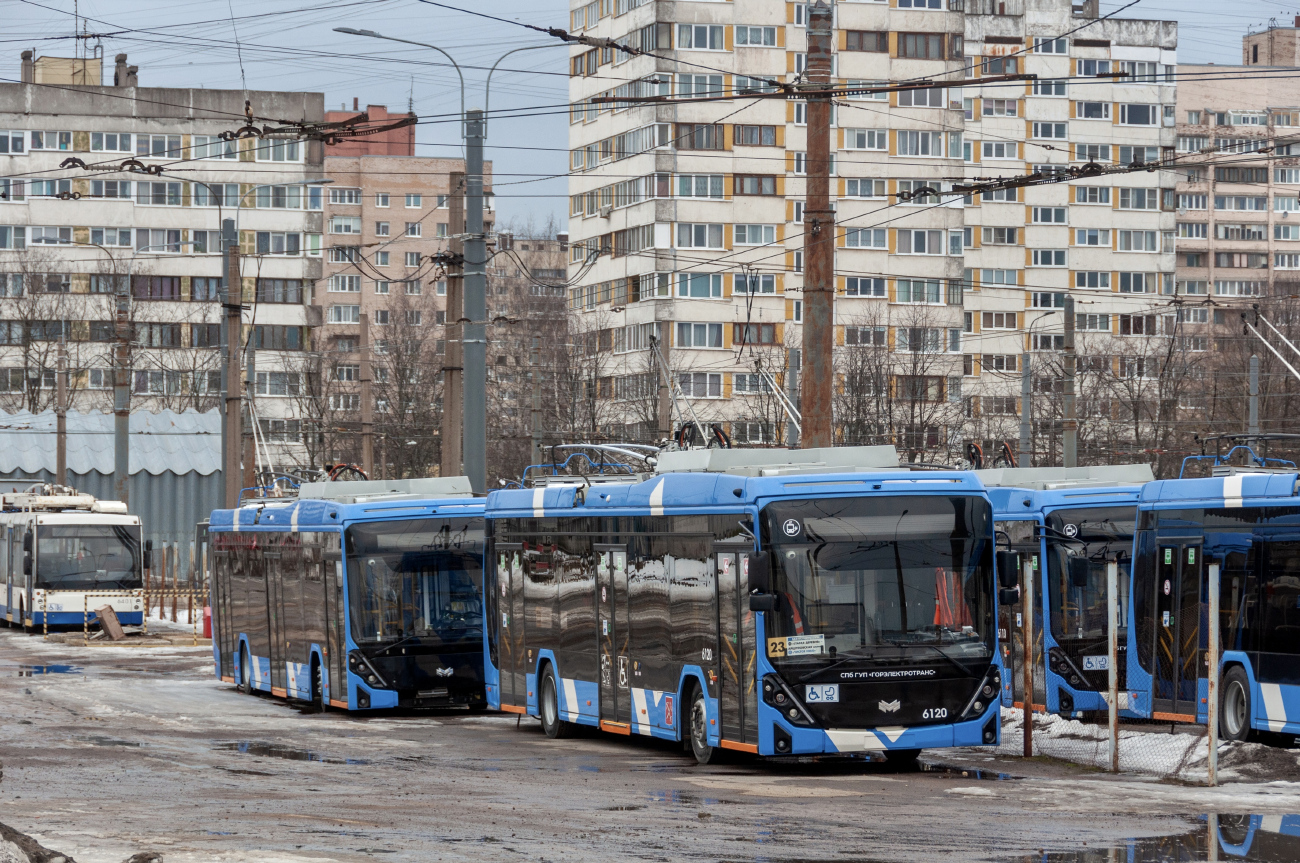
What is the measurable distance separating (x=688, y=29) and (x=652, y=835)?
75.2m

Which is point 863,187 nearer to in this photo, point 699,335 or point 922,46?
point 922,46

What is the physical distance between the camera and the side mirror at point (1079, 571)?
22.2 meters

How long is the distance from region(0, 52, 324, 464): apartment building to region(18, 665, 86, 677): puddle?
63.4 metres

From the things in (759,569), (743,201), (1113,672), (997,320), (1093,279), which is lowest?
(1113,672)

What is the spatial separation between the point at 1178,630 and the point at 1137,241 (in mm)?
86874

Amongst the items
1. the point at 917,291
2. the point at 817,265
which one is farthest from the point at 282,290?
the point at 817,265

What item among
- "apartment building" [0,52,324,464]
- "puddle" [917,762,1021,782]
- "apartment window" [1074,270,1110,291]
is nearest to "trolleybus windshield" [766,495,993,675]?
"puddle" [917,762,1021,782]

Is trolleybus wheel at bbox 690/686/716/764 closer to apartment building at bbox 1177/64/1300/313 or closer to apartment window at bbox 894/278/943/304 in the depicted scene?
apartment window at bbox 894/278/943/304

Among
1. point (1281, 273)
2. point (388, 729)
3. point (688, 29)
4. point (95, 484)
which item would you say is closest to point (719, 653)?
point (388, 729)

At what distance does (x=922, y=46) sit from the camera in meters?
90.1

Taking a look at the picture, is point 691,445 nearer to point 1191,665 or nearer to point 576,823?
point 1191,665

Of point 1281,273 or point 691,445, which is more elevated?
point 1281,273

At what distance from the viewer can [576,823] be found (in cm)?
1308

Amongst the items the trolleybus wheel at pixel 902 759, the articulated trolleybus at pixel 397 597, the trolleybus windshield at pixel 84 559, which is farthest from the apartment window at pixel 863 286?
the trolleybus wheel at pixel 902 759
